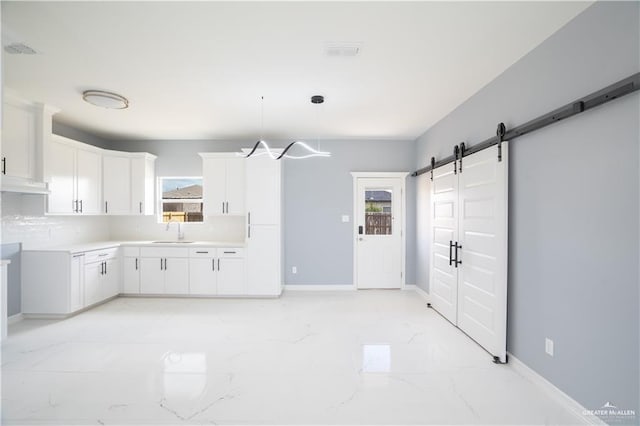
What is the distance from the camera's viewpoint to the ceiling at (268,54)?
6.41 feet

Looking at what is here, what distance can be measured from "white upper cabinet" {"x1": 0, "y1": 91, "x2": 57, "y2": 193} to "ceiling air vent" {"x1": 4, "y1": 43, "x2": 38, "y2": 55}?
102 cm

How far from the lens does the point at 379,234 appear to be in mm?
5305

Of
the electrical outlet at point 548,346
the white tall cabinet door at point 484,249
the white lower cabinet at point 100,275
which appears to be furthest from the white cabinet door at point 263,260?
the electrical outlet at point 548,346

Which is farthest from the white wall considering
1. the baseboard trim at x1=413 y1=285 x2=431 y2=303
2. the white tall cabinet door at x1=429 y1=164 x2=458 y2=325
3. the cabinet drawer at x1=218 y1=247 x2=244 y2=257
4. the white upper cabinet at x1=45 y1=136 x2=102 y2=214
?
the baseboard trim at x1=413 y1=285 x2=431 y2=303

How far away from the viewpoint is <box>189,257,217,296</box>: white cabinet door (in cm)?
474

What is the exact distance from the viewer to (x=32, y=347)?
2992 mm

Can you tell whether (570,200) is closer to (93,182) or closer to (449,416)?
(449,416)

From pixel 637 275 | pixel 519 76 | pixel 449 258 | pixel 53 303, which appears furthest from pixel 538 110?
pixel 53 303

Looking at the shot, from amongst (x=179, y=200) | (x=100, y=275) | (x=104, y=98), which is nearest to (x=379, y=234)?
(x=179, y=200)

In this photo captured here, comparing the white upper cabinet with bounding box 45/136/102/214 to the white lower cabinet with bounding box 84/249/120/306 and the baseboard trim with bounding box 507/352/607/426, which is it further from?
the baseboard trim with bounding box 507/352/607/426

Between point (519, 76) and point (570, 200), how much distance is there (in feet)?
4.03

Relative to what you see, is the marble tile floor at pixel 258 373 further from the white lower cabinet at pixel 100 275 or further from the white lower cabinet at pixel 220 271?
the white lower cabinet at pixel 220 271

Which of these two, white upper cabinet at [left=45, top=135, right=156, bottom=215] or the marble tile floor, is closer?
the marble tile floor

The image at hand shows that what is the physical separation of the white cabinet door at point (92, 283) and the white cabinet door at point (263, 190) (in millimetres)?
2318
